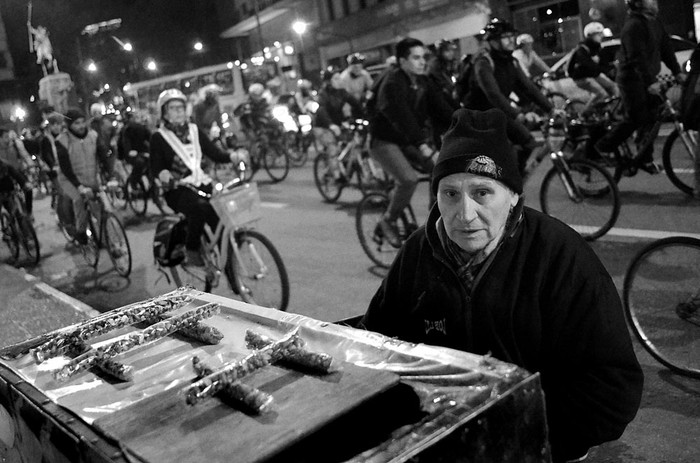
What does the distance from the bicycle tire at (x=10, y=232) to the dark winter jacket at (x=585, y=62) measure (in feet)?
30.1

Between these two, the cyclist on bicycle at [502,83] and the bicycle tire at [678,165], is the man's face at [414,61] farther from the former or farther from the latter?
the bicycle tire at [678,165]

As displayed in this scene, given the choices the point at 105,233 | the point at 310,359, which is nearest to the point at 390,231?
the point at 105,233

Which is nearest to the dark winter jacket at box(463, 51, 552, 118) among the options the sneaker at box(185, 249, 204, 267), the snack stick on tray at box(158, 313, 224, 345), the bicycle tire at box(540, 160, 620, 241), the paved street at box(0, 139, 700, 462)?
the bicycle tire at box(540, 160, 620, 241)

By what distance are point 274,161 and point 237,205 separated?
33.3 ft

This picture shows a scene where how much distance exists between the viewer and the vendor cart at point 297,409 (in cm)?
164

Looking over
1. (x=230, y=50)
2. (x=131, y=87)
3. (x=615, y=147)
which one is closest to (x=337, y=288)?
(x=615, y=147)

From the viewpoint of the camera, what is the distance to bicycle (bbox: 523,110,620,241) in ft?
23.0

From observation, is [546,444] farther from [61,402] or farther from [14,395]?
[14,395]

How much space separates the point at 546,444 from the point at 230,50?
69442 mm

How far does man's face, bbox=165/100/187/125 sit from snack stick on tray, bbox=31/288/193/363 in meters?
4.11

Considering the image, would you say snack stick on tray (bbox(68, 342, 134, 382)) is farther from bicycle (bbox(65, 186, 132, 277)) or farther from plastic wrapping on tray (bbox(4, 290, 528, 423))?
bicycle (bbox(65, 186, 132, 277))

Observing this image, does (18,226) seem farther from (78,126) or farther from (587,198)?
(587,198)

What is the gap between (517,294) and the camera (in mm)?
2205

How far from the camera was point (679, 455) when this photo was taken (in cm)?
331
